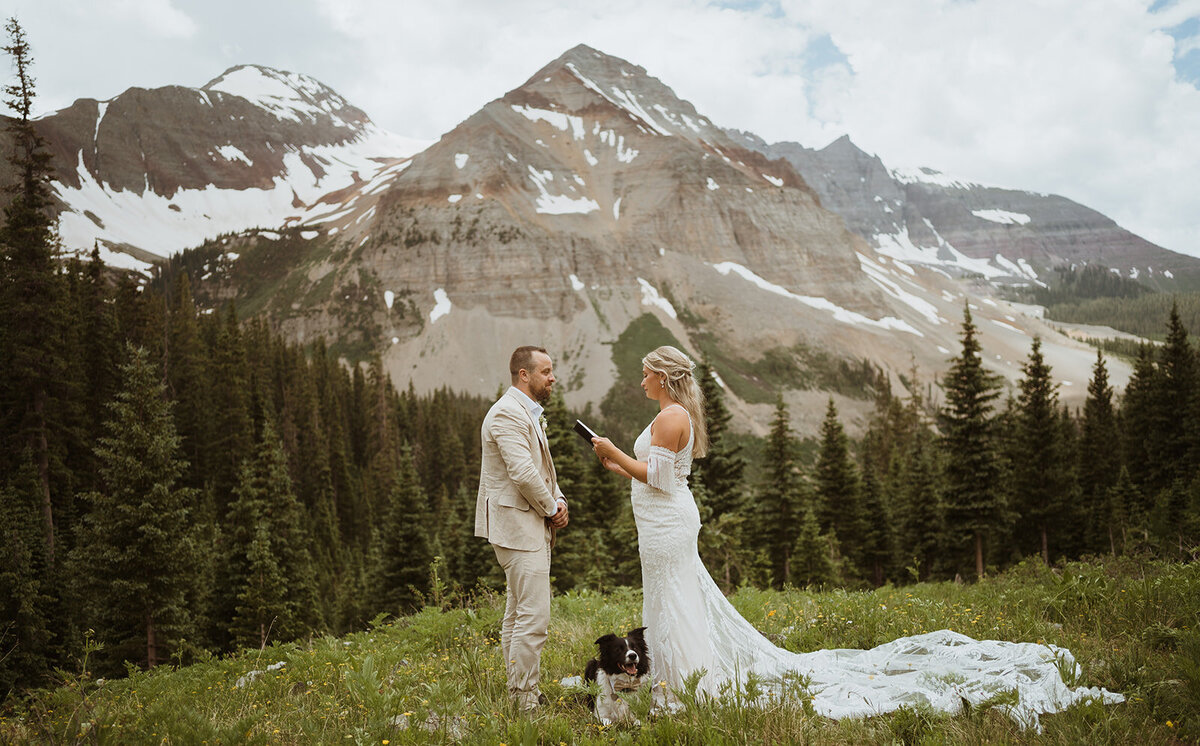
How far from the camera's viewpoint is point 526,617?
217 inches

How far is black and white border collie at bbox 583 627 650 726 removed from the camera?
197 inches

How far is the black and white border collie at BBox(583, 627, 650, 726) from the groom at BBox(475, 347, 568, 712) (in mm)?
524

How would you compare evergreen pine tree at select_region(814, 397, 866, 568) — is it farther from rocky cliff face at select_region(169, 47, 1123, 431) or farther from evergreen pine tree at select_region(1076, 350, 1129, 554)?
rocky cliff face at select_region(169, 47, 1123, 431)

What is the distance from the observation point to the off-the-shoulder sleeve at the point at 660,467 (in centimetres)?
564

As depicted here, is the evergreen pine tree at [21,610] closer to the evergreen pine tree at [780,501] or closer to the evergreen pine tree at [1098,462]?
the evergreen pine tree at [780,501]

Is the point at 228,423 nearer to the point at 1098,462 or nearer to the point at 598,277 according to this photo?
the point at 1098,462

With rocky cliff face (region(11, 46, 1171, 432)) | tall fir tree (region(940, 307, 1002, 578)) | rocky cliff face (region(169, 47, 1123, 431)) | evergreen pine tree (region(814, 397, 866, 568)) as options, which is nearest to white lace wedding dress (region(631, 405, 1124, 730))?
tall fir tree (region(940, 307, 1002, 578))

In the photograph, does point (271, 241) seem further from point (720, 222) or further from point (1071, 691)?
point (1071, 691)

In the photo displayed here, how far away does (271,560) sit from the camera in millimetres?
26172

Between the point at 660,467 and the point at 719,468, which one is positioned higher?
the point at 660,467

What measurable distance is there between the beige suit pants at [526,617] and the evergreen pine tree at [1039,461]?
3496 centimetres

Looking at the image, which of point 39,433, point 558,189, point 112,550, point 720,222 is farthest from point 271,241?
point 112,550

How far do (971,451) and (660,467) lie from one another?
28366 mm

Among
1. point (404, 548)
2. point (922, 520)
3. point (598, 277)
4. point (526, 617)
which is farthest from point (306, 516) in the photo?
point (598, 277)
